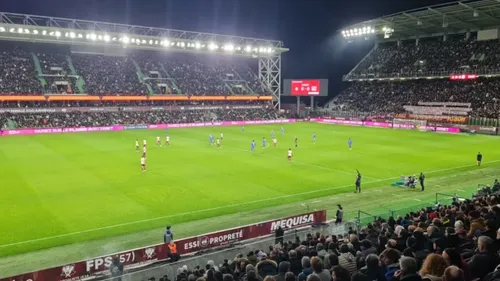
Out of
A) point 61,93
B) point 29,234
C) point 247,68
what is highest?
point 247,68

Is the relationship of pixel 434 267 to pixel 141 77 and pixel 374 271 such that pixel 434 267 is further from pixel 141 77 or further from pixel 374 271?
pixel 141 77

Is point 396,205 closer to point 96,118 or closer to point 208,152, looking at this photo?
point 208,152

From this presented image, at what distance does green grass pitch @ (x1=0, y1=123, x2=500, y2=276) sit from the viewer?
19125mm

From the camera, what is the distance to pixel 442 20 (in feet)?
240

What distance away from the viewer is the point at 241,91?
91.7 metres

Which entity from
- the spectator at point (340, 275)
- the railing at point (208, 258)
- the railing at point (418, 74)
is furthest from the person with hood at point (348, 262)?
the railing at point (418, 74)

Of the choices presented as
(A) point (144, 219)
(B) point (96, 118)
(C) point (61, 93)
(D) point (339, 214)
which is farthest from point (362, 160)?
(C) point (61, 93)

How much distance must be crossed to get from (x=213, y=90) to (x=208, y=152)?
4706 cm

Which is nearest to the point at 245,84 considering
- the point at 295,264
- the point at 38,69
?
the point at 38,69

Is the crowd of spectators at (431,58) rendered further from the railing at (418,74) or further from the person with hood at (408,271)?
the person with hood at (408,271)

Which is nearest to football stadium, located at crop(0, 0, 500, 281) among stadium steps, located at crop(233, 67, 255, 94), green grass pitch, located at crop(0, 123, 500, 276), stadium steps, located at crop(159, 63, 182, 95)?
green grass pitch, located at crop(0, 123, 500, 276)

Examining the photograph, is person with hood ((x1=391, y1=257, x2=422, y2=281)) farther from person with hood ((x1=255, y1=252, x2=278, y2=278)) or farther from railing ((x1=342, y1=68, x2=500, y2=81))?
railing ((x1=342, y1=68, x2=500, y2=81))

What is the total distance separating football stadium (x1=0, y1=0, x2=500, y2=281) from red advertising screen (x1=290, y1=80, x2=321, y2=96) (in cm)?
43

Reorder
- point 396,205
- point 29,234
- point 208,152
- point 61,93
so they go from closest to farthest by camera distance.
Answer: point 29,234 → point 396,205 → point 208,152 → point 61,93
